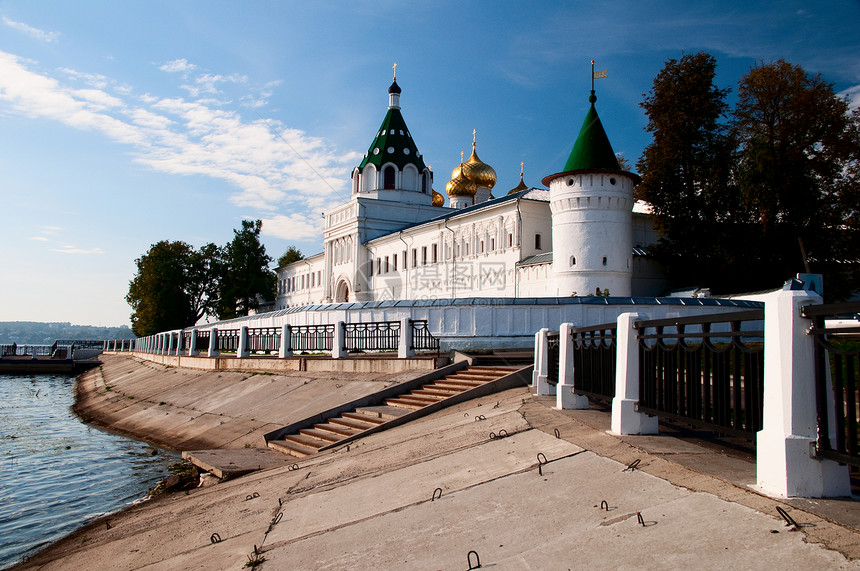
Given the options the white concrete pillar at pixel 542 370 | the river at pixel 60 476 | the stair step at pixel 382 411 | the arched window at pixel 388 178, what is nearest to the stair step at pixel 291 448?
the stair step at pixel 382 411

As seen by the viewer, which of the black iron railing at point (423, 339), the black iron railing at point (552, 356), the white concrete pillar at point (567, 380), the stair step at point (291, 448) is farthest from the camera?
the black iron railing at point (423, 339)

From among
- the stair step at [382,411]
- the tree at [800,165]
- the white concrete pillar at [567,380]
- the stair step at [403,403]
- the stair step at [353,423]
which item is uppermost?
the tree at [800,165]

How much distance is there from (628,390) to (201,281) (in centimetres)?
6058

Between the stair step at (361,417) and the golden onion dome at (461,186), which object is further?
the golden onion dome at (461,186)

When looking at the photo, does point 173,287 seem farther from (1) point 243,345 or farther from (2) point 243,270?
(1) point 243,345

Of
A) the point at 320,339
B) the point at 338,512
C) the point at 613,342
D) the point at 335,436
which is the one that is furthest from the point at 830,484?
the point at 320,339

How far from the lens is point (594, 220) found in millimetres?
28250

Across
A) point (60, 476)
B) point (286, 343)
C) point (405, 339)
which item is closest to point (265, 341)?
point (286, 343)

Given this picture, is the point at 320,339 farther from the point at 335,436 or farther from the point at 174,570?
the point at 174,570

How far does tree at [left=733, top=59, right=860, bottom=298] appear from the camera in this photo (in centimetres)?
2606

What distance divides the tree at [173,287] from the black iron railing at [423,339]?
1927 inches

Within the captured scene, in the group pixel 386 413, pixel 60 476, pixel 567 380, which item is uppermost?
pixel 567 380

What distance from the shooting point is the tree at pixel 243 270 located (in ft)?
193

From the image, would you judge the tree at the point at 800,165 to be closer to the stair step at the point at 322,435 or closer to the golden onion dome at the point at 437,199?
the stair step at the point at 322,435
